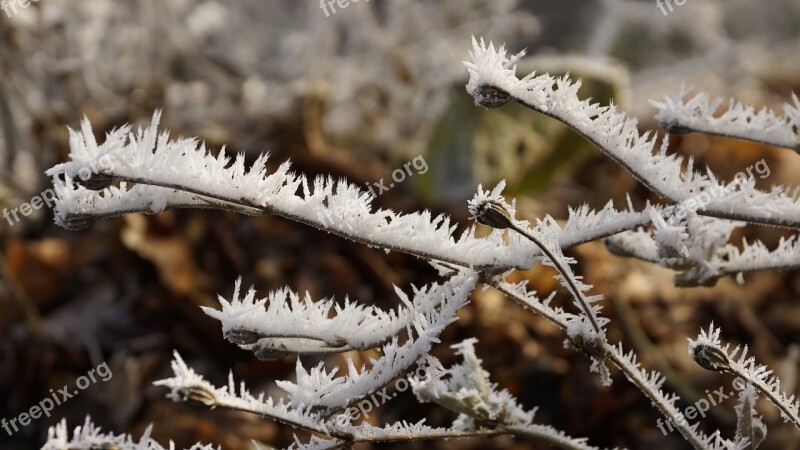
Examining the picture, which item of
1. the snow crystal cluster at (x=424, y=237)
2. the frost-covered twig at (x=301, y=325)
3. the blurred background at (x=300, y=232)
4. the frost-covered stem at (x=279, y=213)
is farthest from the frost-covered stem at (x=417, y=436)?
the blurred background at (x=300, y=232)

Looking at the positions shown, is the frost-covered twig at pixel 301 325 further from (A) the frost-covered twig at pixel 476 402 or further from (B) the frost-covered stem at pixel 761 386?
(B) the frost-covered stem at pixel 761 386

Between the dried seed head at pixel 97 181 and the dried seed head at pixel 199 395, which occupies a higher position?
the dried seed head at pixel 97 181

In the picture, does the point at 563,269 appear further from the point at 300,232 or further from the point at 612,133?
the point at 300,232

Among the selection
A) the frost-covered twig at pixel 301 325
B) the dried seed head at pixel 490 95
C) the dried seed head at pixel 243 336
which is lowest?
the dried seed head at pixel 243 336

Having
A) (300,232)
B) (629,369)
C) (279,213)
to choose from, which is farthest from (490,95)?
(300,232)

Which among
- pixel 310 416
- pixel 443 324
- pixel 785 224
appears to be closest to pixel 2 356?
pixel 310 416

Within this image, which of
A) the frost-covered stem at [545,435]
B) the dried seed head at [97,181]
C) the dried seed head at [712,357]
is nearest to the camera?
the dried seed head at [97,181]

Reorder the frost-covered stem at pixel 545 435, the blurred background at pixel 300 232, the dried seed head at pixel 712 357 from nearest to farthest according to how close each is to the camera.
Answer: the dried seed head at pixel 712 357 < the frost-covered stem at pixel 545 435 < the blurred background at pixel 300 232
